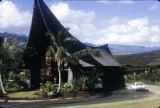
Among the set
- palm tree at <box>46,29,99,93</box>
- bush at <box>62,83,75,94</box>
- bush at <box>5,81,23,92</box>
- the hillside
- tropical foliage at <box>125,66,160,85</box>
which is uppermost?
the hillside

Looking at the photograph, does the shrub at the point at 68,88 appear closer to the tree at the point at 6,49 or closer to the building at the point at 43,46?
the building at the point at 43,46

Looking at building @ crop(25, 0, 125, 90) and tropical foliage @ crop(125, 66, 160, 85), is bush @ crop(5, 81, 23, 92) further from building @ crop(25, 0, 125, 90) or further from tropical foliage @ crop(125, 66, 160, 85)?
tropical foliage @ crop(125, 66, 160, 85)

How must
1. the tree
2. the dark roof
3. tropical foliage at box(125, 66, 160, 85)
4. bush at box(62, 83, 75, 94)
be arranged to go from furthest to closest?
tropical foliage at box(125, 66, 160, 85) → the dark roof → the tree → bush at box(62, 83, 75, 94)

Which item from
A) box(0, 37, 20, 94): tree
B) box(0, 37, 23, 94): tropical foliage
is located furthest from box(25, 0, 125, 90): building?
box(0, 37, 20, 94): tree

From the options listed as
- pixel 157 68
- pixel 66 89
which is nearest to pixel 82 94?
pixel 66 89

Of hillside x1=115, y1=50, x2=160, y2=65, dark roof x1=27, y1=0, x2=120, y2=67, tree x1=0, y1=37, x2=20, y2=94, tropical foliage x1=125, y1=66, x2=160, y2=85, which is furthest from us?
hillside x1=115, y1=50, x2=160, y2=65

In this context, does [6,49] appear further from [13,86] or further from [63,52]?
[13,86]

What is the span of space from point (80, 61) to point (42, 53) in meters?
6.75

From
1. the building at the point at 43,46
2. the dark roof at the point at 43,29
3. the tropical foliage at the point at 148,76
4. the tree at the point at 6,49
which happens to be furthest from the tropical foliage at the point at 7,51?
the tropical foliage at the point at 148,76

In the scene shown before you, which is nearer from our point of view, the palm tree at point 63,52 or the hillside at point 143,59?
the palm tree at point 63,52

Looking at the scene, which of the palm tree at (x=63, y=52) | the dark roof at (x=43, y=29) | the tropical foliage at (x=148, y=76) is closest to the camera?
the palm tree at (x=63, y=52)

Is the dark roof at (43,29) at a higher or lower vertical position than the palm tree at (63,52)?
higher

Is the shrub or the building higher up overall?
the building

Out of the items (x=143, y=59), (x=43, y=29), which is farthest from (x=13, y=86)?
(x=143, y=59)
